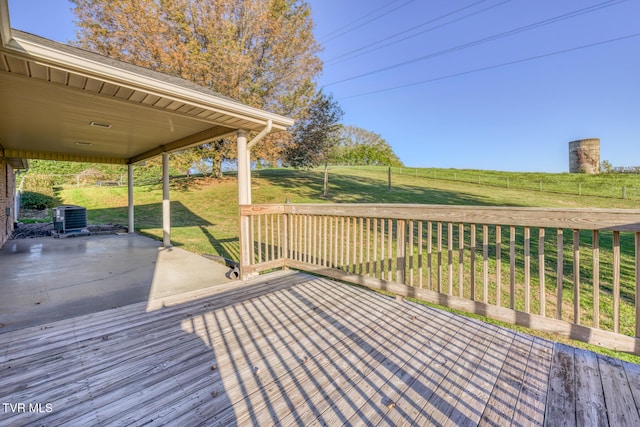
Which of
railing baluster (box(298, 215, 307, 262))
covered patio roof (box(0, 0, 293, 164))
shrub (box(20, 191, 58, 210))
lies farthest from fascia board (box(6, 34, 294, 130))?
shrub (box(20, 191, 58, 210))

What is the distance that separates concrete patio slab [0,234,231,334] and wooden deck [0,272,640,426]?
481mm

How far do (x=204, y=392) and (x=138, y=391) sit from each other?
398mm

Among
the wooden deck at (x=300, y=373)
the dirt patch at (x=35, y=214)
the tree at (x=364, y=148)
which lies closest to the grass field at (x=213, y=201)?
the dirt patch at (x=35, y=214)

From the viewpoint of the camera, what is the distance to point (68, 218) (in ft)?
26.7

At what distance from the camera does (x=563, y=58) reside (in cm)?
1289

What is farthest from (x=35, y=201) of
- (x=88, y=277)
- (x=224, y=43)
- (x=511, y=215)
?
(x=511, y=215)

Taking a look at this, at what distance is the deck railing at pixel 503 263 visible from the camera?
193cm

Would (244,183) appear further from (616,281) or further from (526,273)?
(616,281)

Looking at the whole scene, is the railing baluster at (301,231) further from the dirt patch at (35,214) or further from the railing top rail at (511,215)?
the dirt patch at (35,214)

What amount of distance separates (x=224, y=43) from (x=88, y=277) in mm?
11203

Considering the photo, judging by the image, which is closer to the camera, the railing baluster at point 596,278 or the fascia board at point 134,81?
the railing baluster at point 596,278

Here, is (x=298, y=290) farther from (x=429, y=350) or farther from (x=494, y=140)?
(x=494, y=140)

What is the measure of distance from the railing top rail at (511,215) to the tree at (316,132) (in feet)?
37.1

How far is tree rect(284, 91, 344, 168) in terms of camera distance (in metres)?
14.6
